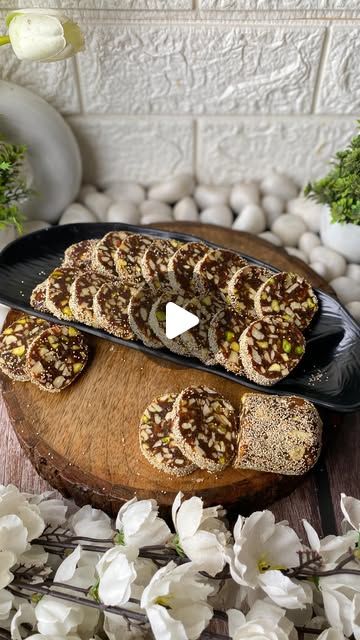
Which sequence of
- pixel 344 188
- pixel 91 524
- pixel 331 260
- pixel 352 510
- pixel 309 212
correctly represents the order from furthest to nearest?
pixel 309 212 < pixel 331 260 < pixel 344 188 < pixel 91 524 < pixel 352 510

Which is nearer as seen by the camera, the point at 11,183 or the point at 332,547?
the point at 332,547

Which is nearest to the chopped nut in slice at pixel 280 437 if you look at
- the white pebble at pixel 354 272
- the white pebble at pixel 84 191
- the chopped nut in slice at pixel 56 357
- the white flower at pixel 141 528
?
the white flower at pixel 141 528

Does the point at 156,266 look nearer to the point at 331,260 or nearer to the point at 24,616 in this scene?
the point at 331,260

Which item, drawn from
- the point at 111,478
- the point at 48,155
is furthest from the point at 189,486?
the point at 48,155

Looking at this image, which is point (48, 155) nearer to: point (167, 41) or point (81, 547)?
point (167, 41)

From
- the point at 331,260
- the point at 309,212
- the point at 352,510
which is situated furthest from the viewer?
the point at 309,212

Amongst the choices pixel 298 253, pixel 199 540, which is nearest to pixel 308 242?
pixel 298 253
